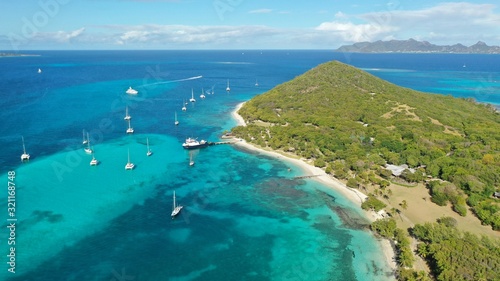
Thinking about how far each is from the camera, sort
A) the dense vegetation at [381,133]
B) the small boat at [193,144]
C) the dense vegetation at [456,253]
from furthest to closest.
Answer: the small boat at [193,144]
the dense vegetation at [381,133]
the dense vegetation at [456,253]

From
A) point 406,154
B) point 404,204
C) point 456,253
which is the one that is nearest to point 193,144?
point 404,204

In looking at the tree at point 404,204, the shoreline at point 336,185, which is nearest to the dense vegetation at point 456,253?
the shoreline at point 336,185

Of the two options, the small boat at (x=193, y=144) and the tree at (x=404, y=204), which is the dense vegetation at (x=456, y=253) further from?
the small boat at (x=193, y=144)

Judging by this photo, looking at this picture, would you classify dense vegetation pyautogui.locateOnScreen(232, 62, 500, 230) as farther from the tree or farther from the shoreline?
the tree

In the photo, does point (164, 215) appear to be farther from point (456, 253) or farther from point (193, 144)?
point (456, 253)

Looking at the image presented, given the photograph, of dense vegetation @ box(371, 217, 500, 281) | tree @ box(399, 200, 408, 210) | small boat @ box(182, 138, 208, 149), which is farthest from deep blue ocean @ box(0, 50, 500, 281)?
tree @ box(399, 200, 408, 210)

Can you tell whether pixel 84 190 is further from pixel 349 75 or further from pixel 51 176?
pixel 349 75
